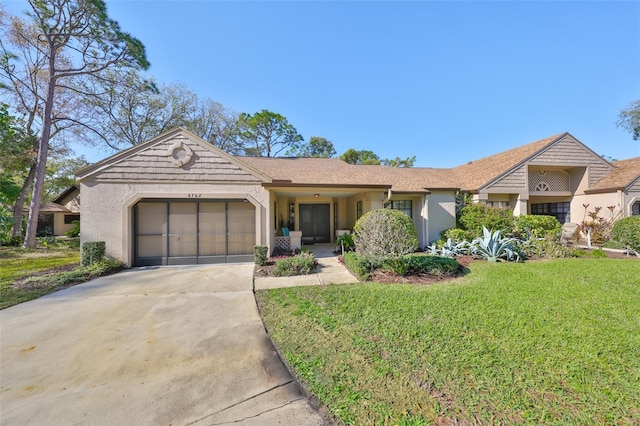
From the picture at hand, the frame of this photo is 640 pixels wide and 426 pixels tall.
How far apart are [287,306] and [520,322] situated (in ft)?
13.3

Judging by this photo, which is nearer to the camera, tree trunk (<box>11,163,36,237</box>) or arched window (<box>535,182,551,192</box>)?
tree trunk (<box>11,163,36,237</box>)

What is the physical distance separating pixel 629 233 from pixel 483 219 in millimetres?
4701

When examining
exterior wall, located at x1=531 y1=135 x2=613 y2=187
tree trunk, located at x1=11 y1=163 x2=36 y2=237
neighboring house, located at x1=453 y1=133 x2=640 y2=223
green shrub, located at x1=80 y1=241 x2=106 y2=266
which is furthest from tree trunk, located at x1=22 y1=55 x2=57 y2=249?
exterior wall, located at x1=531 y1=135 x2=613 y2=187

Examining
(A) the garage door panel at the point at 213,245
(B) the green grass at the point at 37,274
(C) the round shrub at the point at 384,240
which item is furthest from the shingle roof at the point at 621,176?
(B) the green grass at the point at 37,274

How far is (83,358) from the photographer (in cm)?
314

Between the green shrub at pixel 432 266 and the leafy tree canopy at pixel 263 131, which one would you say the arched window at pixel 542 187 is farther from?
the leafy tree canopy at pixel 263 131

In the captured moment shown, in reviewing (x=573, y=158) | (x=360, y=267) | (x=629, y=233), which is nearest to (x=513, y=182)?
(x=573, y=158)

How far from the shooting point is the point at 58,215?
2139 centimetres

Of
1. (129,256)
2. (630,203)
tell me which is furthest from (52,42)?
(630,203)

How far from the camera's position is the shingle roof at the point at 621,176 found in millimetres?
12162

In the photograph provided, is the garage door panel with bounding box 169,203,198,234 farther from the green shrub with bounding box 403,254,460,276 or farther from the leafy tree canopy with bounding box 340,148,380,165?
the leafy tree canopy with bounding box 340,148,380,165

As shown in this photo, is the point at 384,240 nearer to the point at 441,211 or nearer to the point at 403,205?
the point at 403,205

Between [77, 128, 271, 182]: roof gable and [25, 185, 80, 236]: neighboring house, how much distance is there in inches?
668

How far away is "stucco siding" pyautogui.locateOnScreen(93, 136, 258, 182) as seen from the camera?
27.1 feet
